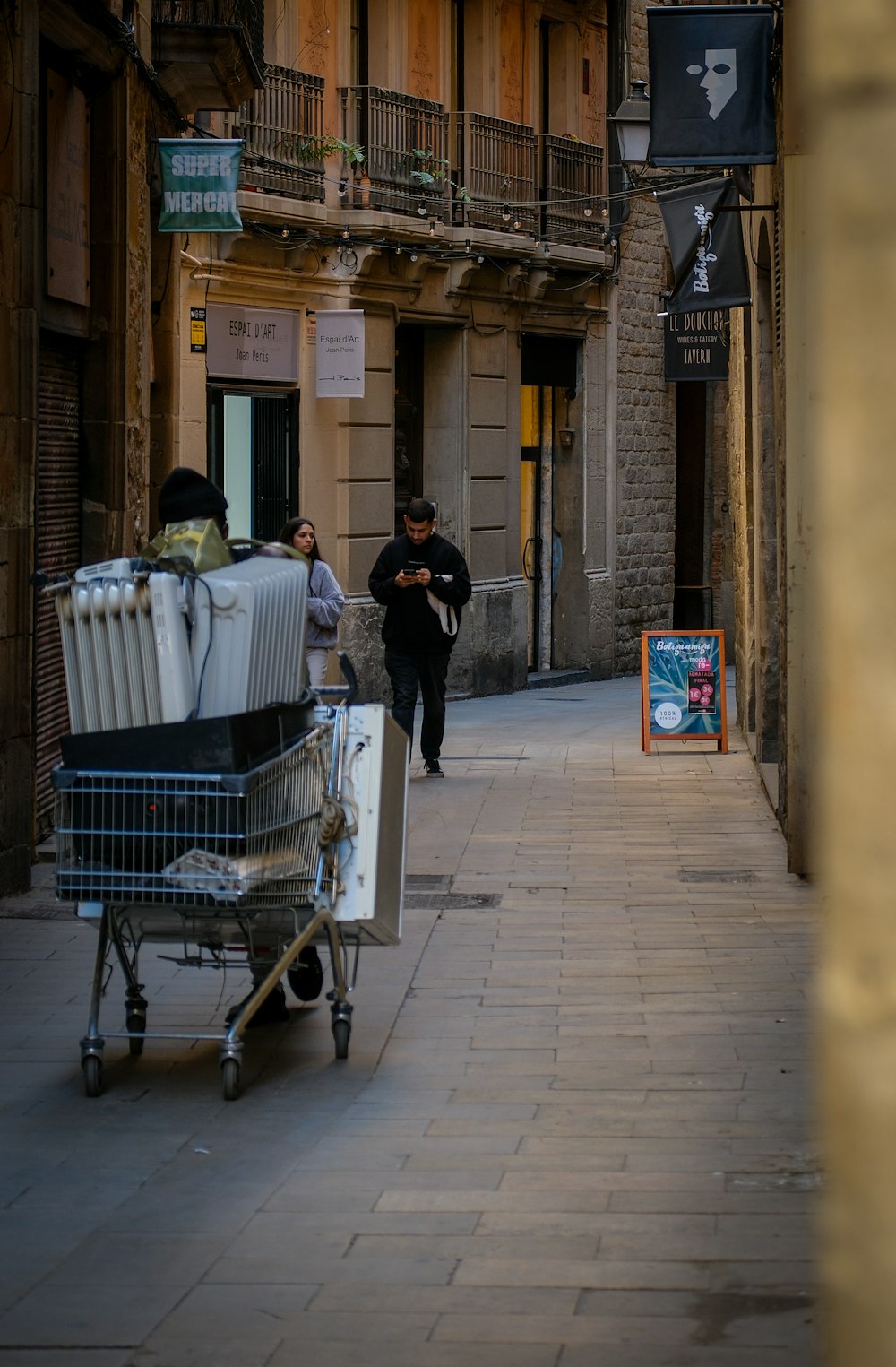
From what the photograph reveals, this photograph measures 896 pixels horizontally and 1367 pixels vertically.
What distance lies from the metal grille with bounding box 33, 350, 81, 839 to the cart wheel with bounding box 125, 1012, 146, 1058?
459cm

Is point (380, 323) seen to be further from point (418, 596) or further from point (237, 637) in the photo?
point (237, 637)

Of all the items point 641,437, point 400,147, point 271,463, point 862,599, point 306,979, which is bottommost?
point 306,979

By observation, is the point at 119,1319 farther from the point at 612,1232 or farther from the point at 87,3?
the point at 87,3

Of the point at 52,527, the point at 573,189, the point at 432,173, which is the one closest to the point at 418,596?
the point at 52,527

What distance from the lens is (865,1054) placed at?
143 centimetres

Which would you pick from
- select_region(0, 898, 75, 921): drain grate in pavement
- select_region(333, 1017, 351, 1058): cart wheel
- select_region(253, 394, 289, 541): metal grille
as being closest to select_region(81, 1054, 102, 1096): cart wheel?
select_region(333, 1017, 351, 1058): cart wheel

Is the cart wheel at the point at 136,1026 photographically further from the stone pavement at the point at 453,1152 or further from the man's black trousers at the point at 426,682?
the man's black trousers at the point at 426,682

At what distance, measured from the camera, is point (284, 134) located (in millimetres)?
20016

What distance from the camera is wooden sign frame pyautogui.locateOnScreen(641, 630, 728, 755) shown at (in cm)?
1614

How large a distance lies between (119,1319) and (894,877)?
11.1 ft

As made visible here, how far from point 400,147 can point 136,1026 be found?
1607 centimetres

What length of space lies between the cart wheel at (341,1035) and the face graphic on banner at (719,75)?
7.00 metres

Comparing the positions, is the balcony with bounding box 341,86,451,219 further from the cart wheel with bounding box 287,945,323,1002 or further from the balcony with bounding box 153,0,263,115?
the cart wheel with bounding box 287,945,323,1002

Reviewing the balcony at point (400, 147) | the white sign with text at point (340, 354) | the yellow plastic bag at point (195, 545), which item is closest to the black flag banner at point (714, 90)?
the yellow plastic bag at point (195, 545)
